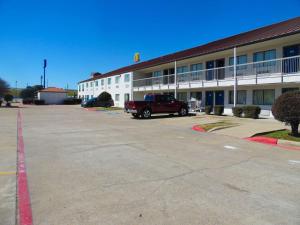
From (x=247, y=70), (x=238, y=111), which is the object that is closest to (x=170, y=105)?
(x=238, y=111)

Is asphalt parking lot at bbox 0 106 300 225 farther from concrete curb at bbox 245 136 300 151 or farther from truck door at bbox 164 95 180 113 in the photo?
truck door at bbox 164 95 180 113

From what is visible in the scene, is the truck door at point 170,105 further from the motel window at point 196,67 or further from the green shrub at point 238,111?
the motel window at point 196,67

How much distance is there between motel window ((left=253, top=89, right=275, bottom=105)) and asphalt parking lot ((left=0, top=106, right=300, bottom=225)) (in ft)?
42.4

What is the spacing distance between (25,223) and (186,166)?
3857mm

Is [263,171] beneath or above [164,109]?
beneath

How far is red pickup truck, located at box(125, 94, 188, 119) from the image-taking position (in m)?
20.2

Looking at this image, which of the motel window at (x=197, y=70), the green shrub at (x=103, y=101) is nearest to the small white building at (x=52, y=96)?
the green shrub at (x=103, y=101)

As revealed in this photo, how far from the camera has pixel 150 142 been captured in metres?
9.58

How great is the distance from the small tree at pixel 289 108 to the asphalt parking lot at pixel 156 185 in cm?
186

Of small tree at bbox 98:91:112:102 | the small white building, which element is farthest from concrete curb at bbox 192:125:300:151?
the small white building

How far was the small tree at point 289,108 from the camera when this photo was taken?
938 centimetres

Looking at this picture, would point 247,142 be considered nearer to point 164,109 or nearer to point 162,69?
point 164,109

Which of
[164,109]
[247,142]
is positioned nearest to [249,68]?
[164,109]

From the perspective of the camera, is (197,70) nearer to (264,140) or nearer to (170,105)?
(170,105)
